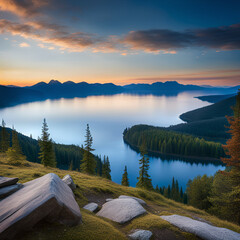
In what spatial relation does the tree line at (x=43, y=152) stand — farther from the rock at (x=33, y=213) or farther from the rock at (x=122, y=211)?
the rock at (x=33, y=213)

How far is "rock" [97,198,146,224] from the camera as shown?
1131cm

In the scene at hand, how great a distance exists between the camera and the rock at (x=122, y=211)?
37.1 ft

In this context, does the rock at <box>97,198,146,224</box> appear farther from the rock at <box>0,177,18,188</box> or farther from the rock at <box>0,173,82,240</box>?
the rock at <box>0,177,18,188</box>

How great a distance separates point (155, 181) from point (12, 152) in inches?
3644

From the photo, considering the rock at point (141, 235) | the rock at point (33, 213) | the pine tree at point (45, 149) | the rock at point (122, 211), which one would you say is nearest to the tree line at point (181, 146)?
the pine tree at point (45, 149)

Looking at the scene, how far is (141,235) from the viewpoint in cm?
864

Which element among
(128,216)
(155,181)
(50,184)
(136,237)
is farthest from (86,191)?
(155,181)

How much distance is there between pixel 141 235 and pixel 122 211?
12.3 ft

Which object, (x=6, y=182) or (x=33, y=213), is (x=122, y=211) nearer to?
(x=33, y=213)

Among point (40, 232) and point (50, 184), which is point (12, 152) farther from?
point (40, 232)

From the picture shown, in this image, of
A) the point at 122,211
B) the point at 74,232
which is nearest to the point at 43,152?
the point at 122,211

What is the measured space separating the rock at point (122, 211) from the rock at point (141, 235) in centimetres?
220

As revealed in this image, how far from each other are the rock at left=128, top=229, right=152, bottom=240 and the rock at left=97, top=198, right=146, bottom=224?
7.22 ft

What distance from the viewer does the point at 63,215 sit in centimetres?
827
